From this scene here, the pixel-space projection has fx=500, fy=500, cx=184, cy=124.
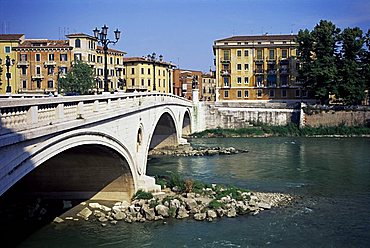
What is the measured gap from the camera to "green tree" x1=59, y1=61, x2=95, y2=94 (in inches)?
1564

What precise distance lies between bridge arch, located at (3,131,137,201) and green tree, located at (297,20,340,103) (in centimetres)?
2965

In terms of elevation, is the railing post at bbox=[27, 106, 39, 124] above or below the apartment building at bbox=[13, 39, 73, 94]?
below

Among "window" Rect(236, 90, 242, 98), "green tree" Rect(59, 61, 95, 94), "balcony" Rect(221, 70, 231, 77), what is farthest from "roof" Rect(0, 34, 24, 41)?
"window" Rect(236, 90, 242, 98)

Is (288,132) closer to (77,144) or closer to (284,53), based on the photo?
(284,53)

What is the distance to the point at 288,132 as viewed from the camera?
46594 mm

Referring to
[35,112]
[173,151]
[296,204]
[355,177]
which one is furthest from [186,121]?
[35,112]

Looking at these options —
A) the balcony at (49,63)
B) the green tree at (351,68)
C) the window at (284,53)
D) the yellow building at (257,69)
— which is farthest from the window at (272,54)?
the balcony at (49,63)

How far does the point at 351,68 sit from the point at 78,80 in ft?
77.5

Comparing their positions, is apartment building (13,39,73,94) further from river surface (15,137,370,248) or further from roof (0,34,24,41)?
river surface (15,137,370,248)

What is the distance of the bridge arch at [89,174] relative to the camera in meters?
17.0

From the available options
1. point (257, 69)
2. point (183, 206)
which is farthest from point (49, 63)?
point (183, 206)

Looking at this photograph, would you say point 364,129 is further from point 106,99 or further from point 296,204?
point 106,99

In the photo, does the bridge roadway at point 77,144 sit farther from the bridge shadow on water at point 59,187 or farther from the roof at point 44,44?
the roof at point 44,44

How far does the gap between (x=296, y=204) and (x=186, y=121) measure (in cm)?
2726
